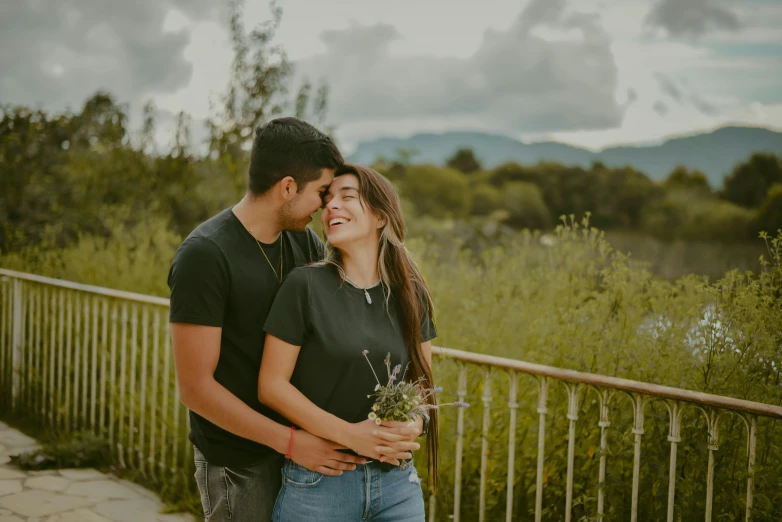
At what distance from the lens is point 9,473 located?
4.34 meters

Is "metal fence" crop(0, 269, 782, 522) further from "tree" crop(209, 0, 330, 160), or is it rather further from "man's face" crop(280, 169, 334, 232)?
"tree" crop(209, 0, 330, 160)

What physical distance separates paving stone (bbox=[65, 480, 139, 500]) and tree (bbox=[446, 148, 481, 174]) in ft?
99.6

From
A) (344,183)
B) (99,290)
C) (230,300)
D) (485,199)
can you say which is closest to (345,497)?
(230,300)

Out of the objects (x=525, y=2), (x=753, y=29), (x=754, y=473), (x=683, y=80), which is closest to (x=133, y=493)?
(x=754, y=473)

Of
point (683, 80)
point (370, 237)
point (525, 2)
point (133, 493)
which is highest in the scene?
point (525, 2)

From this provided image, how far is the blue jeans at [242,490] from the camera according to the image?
6.88ft

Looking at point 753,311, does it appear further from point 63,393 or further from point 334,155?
point 63,393

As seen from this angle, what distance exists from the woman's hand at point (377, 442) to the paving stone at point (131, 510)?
8.12ft

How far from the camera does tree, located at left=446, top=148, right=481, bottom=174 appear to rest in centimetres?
3412

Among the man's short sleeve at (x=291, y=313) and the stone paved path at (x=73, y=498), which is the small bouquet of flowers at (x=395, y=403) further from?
the stone paved path at (x=73, y=498)

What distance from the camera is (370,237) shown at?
2168mm

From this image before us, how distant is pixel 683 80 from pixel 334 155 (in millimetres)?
5269

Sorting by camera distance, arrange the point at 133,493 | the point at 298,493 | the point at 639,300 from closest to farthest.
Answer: the point at 298,493 < the point at 639,300 < the point at 133,493

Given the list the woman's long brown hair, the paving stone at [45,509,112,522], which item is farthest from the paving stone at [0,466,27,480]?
the woman's long brown hair
